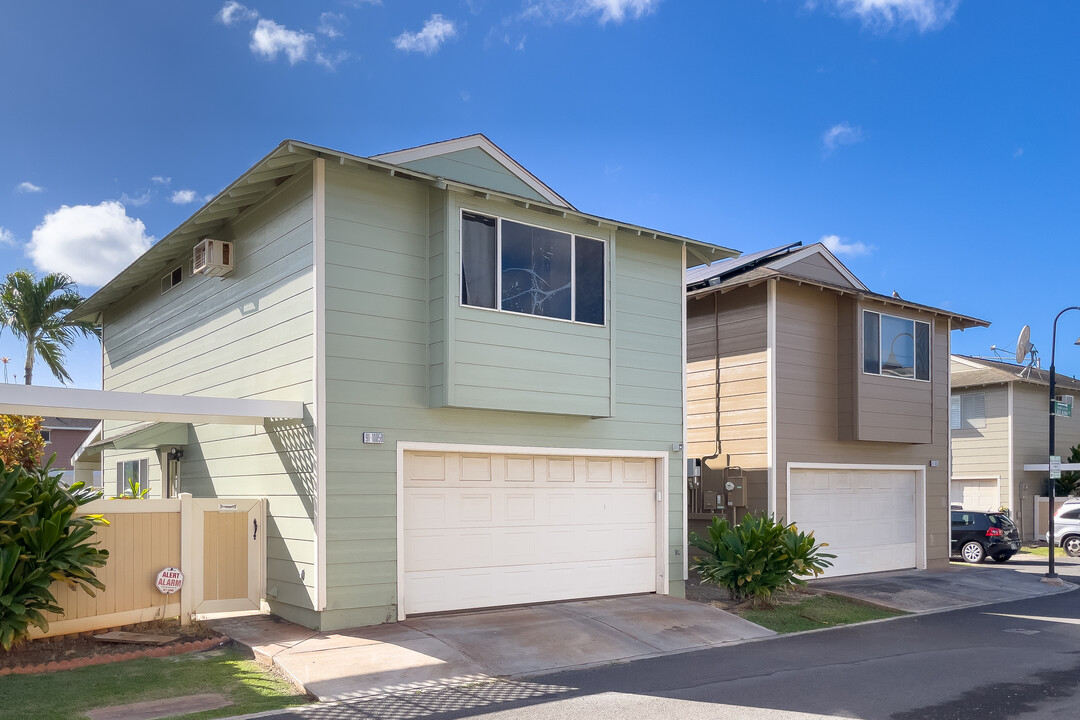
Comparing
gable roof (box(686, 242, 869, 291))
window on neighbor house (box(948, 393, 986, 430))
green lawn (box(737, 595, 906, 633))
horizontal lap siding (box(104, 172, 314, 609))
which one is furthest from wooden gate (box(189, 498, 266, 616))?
window on neighbor house (box(948, 393, 986, 430))

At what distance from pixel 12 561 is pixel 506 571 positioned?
593cm

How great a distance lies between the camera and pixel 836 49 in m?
19.1

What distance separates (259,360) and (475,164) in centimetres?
429

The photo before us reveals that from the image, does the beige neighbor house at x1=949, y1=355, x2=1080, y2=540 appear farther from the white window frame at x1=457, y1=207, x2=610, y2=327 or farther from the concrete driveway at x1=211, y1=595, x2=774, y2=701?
the white window frame at x1=457, y1=207, x2=610, y2=327

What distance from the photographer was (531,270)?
11727mm

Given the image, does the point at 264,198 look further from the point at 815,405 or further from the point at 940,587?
the point at 940,587

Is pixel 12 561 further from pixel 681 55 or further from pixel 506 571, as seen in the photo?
pixel 681 55

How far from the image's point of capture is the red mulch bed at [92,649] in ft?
26.8

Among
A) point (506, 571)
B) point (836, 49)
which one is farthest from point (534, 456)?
point (836, 49)

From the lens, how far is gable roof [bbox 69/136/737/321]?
10.3 m

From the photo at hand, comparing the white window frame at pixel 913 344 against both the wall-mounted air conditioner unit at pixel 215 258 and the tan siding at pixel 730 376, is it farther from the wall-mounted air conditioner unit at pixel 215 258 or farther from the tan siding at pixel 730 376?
the wall-mounted air conditioner unit at pixel 215 258

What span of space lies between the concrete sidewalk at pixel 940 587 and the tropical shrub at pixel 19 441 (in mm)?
14069

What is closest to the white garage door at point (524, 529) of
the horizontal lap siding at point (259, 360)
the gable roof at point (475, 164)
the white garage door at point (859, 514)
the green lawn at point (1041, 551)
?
the horizontal lap siding at point (259, 360)

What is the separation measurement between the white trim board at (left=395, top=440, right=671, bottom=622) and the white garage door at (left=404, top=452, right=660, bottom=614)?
0.11 meters
